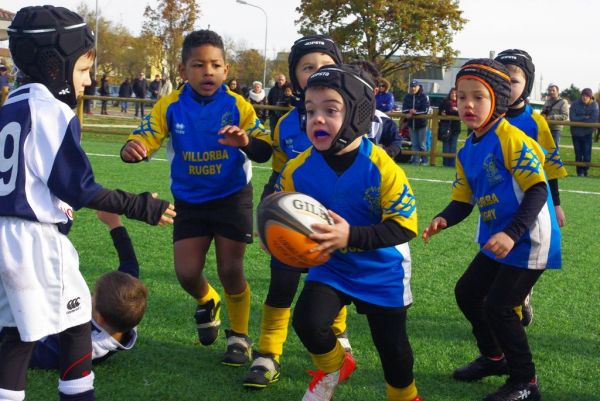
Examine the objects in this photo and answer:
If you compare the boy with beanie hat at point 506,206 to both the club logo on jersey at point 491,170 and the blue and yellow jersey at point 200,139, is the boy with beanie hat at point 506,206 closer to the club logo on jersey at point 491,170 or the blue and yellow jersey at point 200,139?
the club logo on jersey at point 491,170

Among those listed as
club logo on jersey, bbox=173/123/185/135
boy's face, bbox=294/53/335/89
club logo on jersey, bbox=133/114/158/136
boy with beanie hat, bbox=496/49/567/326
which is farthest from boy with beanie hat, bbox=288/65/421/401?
boy with beanie hat, bbox=496/49/567/326

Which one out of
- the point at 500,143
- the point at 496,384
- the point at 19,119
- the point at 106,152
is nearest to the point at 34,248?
the point at 19,119

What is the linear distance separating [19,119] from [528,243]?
2.61m

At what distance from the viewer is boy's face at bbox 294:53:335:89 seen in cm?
457

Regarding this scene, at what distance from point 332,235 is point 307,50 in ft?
5.65

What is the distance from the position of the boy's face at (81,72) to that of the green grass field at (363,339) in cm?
162

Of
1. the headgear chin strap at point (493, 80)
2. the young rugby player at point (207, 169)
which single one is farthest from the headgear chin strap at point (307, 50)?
the headgear chin strap at point (493, 80)

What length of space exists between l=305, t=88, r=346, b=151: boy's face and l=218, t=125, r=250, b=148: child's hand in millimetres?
883

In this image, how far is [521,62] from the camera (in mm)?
4980

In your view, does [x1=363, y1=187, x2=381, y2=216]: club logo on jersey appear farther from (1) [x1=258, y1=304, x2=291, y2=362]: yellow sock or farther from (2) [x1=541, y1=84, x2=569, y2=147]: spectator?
(2) [x1=541, y1=84, x2=569, y2=147]: spectator

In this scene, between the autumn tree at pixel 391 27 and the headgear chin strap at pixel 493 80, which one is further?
the autumn tree at pixel 391 27

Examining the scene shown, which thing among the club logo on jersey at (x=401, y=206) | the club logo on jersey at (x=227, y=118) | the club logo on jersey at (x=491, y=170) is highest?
the club logo on jersey at (x=227, y=118)

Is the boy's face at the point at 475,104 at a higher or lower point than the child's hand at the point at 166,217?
higher

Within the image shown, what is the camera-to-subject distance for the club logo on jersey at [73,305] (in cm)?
322
